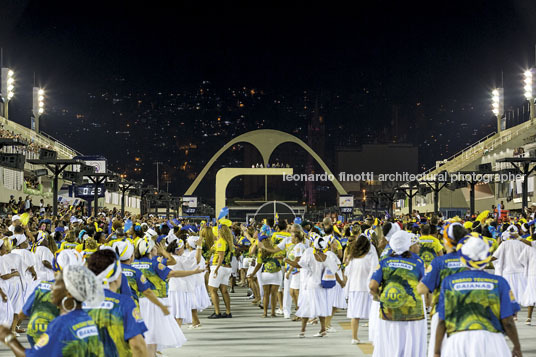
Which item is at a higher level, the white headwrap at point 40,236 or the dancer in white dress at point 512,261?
the white headwrap at point 40,236

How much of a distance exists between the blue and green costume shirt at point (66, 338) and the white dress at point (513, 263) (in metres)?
12.6

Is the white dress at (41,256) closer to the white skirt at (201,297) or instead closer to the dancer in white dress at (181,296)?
the dancer in white dress at (181,296)

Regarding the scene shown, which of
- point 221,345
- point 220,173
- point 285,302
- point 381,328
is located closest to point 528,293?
point 285,302

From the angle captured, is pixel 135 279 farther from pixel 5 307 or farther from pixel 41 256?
pixel 41 256

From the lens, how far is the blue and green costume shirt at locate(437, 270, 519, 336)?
6.39 metres

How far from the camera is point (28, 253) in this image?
1409 centimetres

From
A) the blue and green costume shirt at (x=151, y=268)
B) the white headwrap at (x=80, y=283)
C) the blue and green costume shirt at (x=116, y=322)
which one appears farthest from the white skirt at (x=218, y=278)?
the white headwrap at (x=80, y=283)

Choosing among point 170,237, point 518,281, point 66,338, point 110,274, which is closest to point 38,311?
point 110,274

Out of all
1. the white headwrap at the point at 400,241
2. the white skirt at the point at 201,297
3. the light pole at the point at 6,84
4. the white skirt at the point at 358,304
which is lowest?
the white skirt at the point at 201,297

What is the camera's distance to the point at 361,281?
14.1 m

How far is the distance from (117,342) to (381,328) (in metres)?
3.93

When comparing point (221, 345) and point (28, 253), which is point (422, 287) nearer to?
point (221, 345)

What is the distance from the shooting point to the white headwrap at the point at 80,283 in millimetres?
4812

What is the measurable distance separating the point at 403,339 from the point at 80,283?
4725 millimetres
